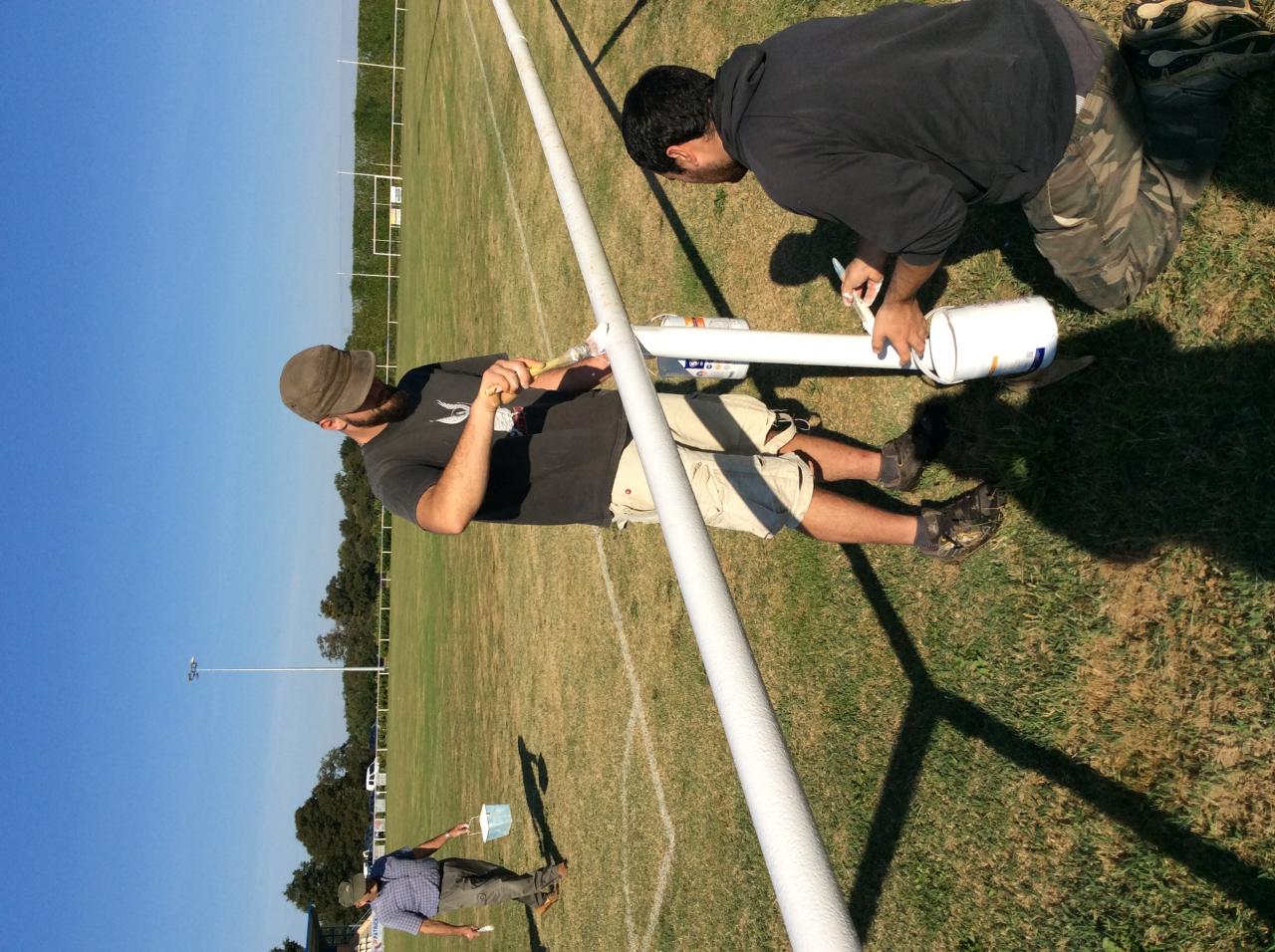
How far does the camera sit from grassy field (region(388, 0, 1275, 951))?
3.08m

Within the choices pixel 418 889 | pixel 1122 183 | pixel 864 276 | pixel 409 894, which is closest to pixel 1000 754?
pixel 864 276

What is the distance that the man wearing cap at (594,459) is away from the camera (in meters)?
4.02

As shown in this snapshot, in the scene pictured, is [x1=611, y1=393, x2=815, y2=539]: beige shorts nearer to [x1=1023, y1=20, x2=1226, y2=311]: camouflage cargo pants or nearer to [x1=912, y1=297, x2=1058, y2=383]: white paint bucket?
[x1=912, y1=297, x2=1058, y2=383]: white paint bucket

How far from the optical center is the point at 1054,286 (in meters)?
3.92

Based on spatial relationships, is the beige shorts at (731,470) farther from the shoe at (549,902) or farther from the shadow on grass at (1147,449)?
the shoe at (549,902)

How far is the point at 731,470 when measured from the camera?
412cm

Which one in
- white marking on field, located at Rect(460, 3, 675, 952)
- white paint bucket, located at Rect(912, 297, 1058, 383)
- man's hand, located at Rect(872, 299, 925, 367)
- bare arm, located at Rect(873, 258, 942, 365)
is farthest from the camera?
white marking on field, located at Rect(460, 3, 675, 952)

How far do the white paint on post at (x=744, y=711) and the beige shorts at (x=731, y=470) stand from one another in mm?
1545

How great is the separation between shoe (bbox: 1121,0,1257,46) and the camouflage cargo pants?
0.13 m

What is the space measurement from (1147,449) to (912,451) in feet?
3.68


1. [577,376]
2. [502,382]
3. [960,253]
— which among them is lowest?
[577,376]

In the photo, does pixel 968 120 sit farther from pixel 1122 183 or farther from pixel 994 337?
pixel 994 337

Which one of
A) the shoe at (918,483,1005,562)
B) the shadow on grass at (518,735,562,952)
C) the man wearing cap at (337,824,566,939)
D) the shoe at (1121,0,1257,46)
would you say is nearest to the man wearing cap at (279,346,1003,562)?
the shoe at (918,483,1005,562)

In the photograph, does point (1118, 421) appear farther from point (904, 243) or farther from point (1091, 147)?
point (904, 243)
